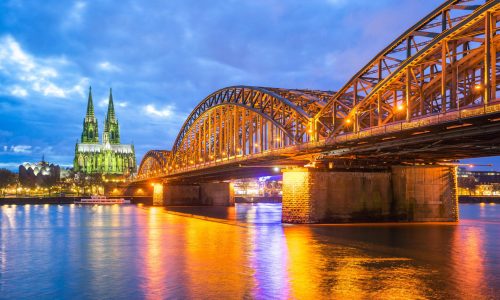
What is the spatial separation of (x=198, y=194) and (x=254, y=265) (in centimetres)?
10216

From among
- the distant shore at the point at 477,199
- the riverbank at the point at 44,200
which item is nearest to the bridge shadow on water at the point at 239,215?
the riverbank at the point at 44,200

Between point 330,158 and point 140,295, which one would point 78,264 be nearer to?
point 140,295

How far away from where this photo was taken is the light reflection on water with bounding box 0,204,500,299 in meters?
20.6

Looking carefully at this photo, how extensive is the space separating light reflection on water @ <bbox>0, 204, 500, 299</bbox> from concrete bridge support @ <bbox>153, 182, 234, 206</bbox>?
82.2m

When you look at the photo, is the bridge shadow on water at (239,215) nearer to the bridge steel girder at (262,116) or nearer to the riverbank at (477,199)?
the bridge steel girder at (262,116)

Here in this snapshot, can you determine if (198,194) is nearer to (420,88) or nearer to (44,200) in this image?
(44,200)

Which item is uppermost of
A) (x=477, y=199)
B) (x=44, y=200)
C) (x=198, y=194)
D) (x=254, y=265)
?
(x=198, y=194)

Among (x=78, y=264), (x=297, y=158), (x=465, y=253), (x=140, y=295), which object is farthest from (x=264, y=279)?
(x=297, y=158)

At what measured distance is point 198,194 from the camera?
128500mm

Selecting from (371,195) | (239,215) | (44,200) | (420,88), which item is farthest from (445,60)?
(44,200)

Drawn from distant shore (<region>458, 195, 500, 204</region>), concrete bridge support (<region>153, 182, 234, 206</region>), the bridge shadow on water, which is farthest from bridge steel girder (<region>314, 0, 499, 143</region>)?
distant shore (<region>458, 195, 500, 204</region>)

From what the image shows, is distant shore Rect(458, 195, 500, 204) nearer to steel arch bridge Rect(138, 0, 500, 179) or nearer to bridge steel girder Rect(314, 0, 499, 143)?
steel arch bridge Rect(138, 0, 500, 179)

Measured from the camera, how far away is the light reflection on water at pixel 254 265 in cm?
2062

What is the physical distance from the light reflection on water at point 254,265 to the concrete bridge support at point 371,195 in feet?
29.9
